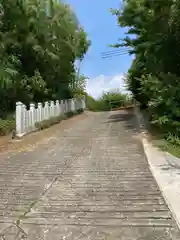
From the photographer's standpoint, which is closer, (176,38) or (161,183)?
(161,183)

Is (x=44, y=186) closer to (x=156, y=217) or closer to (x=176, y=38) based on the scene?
(x=156, y=217)

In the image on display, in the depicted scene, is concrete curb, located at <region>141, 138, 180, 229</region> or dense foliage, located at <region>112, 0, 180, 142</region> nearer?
concrete curb, located at <region>141, 138, 180, 229</region>

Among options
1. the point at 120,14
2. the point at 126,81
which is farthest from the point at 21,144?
the point at 126,81

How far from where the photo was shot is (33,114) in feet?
50.5

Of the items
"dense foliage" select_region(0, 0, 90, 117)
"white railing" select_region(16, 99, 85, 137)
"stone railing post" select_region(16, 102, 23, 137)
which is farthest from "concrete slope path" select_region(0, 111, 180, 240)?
"dense foliage" select_region(0, 0, 90, 117)

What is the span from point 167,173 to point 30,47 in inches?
501

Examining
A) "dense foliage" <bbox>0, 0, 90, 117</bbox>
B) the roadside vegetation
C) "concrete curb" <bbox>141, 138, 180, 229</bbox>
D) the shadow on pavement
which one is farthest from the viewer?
"dense foliage" <bbox>0, 0, 90, 117</bbox>

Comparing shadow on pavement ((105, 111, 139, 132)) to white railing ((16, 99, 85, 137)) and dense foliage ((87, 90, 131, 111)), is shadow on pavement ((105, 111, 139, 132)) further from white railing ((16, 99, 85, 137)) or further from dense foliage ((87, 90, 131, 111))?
dense foliage ((87, 90, 131, 111))

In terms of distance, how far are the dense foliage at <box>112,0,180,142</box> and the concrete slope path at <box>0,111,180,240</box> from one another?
97.9 inches

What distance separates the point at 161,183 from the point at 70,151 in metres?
4.10

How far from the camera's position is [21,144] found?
1152 cm

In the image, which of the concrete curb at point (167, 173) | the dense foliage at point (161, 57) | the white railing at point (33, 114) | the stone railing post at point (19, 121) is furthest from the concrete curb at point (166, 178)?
the white railing at point (33, 114)

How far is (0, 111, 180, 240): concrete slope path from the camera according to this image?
409 centimetres

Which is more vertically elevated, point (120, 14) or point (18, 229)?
point (120, 14)
